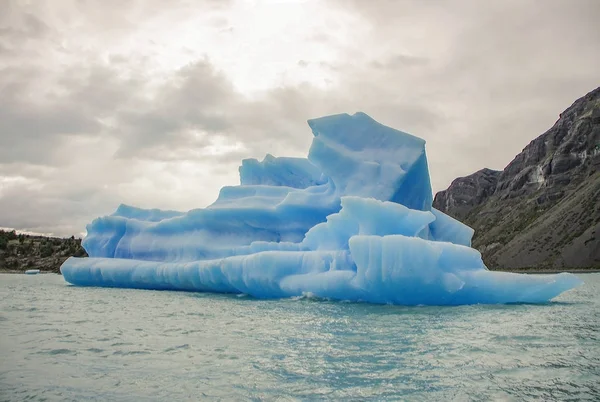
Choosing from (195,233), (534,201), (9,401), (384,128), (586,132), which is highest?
(586,132)

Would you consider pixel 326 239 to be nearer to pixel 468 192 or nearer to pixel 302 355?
pixel 302 355

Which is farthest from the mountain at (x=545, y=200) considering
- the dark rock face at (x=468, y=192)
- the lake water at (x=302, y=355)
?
the lake water at (x=302, y=355)

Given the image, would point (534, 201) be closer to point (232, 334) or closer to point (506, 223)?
point (506, 223)

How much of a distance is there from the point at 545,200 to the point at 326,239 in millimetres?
86554

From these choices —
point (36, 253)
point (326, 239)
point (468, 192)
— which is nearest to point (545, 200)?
point (468, 192)

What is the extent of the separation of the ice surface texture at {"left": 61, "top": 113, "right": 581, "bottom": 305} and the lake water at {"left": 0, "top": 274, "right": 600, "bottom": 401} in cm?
150

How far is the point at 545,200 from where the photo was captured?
306 ft

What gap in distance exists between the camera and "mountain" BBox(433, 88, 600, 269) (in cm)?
7281

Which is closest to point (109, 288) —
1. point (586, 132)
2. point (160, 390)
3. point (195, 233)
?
point (195, 233)

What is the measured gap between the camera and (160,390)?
576cm

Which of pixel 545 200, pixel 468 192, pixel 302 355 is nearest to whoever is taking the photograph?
pixel 302 355

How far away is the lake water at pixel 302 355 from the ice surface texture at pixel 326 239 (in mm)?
1502

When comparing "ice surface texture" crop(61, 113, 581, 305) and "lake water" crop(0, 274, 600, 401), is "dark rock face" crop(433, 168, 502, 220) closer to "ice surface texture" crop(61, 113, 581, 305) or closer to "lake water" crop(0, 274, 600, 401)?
"ice surface texture" crop(61, 113, 581, 305)

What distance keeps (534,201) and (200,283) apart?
89.0 meters
